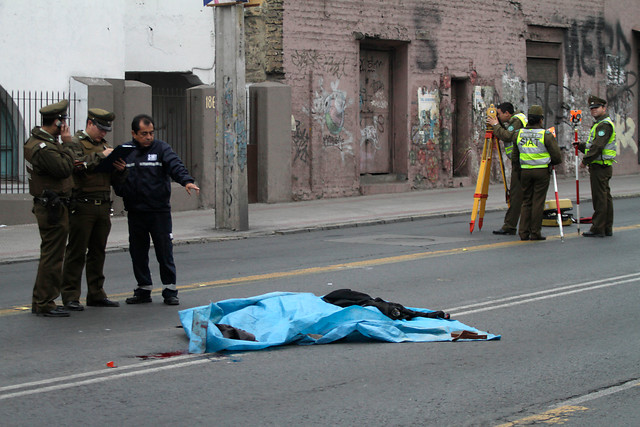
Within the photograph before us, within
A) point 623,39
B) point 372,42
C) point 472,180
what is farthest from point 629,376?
point 623,39

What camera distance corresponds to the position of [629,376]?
22.8ft

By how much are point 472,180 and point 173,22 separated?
10544mm

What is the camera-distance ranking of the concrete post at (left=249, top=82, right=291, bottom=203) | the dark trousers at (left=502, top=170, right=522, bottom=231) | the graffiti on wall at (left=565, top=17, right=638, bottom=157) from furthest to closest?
the graffiti on wall at (left=565, top=17, right=638, bottom=157) < the concrete post at (left=249, top=82, right=291, bottom=203) < the dark trousers at (left=502, top=170, right=522, bottom=231)

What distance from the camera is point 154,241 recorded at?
394 inches

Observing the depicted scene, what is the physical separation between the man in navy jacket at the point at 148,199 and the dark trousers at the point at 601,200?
798 cm

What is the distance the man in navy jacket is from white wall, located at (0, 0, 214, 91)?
10164 mm

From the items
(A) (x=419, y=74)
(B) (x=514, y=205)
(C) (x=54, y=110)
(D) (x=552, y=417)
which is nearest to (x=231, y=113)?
(B) (x=514, y=205)

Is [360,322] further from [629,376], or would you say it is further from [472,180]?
[472,180]

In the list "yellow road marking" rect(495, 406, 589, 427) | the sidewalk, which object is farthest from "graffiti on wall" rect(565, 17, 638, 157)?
"yellow road marking" rect(495, 406, 589, 427)

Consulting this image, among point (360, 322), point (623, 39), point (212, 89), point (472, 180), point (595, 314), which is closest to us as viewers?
point (360, 322)

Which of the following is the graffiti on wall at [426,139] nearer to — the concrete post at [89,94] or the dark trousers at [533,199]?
Result: the concrete post at [89,94]

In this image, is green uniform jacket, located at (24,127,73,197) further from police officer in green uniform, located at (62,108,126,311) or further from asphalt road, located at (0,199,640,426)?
asphalt road, located at (0,199,640,426)

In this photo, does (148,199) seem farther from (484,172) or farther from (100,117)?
(484,172)

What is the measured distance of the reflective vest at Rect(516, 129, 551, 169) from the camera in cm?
1486
